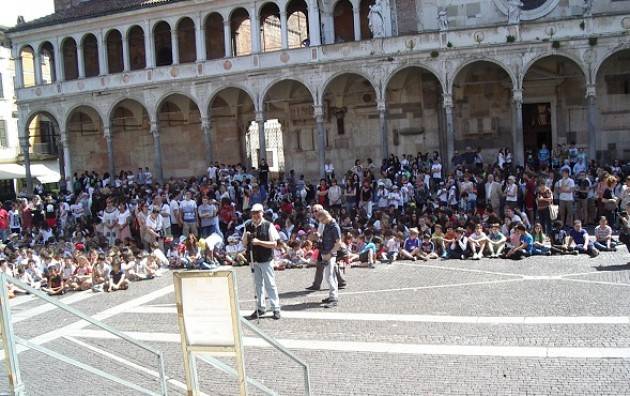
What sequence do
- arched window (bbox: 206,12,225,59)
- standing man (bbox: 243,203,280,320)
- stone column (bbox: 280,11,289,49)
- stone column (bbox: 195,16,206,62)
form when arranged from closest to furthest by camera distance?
1. standing man (bbox: 243,203,280,320)
2. stone column (bbox: 280,11,289,49)
3. stone column (bbox: 195,16,206,62)
4. arched window (bbox: 206,12,225,59)

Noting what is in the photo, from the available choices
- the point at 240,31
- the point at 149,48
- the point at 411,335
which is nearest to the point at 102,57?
the point at 149,48

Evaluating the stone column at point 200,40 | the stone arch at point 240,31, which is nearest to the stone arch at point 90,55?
the stone column at point 200,40

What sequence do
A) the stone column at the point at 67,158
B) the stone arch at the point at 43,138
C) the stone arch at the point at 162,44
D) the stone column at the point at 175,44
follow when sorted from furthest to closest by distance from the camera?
the stone arch at the point at 43,138 → the stone arch at the point at 162,44 → the stone column at the point at 67,158 → the stone column at the point at 175,44

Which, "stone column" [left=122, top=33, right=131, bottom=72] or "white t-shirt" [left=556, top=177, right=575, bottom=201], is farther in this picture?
"stone column" [left=122, top=33, right=131, bottom=72]

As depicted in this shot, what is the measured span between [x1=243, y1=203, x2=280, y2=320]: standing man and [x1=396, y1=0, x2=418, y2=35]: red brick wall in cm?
1932

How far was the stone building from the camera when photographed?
997 inches

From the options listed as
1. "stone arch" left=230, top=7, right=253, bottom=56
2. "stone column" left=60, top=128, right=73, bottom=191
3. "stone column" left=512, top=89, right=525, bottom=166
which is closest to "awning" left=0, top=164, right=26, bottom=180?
"stone column" left=60, top=128, right=73, bottom=191

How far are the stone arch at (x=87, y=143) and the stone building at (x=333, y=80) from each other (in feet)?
0.26

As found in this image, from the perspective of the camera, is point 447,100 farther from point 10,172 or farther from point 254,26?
point 10,172

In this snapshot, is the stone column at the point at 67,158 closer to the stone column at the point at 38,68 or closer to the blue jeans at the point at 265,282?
the stone column at the point at 38,68

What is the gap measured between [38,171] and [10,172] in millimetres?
2841

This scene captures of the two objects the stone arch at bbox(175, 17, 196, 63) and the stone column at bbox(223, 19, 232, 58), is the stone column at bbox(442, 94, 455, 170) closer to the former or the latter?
the stone column at bbox(223, 19, 232, 58)

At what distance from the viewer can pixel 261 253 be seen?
35.7 ft

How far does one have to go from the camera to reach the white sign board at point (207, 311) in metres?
4.69
